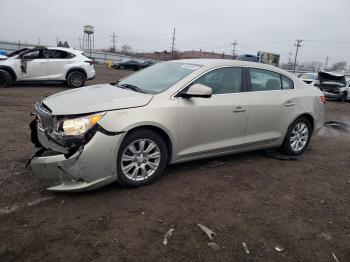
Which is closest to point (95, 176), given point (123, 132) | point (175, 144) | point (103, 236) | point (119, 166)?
point (119, 166)

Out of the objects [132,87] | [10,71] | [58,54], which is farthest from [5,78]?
[132,87]

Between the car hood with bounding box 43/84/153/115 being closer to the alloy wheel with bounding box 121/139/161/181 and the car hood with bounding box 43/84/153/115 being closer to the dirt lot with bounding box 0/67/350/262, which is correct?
the alloy wheel with bounding box 121/139/161/181

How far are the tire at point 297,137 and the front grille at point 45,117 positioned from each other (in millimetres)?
3751

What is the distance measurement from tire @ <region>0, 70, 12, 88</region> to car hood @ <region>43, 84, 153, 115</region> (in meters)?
8.96

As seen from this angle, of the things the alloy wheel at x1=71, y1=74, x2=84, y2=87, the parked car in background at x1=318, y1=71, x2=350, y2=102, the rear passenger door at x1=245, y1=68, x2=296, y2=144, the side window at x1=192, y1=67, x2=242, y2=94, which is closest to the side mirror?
the side window at x1=192, y1=67, x2=242, y2=94

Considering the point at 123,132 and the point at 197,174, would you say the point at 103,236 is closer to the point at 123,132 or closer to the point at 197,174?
the point at 123,132

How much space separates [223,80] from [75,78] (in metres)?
9.85

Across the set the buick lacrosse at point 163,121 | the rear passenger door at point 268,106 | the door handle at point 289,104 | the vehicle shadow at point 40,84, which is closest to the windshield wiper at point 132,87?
the buick lacrosse at point 163,121

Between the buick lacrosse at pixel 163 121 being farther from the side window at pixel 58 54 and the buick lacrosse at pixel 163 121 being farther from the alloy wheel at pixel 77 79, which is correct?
the alloy wheel at pixel 77 79

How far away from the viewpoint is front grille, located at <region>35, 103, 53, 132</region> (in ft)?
12.9

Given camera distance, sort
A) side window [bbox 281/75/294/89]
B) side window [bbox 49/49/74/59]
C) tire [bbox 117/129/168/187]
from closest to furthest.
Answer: tire [bbox 117/129/168/187] < side window [bbox 281/75/294/89] < side window [bbox 49/49/74/59]

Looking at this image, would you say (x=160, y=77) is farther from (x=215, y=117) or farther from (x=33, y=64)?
(x=33, y=64)

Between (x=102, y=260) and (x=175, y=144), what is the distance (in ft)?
6.25

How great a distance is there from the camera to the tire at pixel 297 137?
5867 mm
